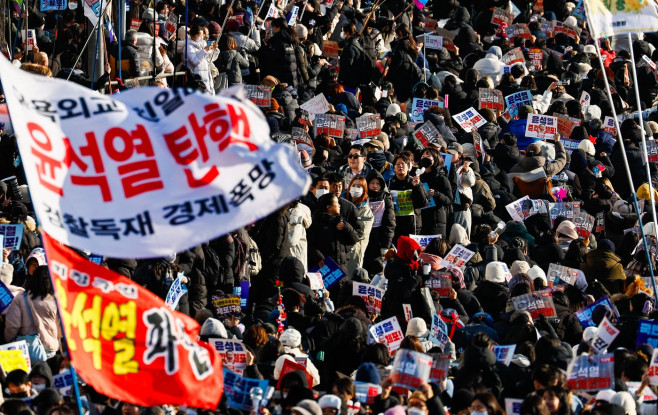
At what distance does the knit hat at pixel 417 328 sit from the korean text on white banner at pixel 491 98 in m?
7.62

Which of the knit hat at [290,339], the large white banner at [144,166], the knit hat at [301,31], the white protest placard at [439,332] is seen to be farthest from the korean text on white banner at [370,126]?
the large white banner at [144,166]

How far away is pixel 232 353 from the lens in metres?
11.4

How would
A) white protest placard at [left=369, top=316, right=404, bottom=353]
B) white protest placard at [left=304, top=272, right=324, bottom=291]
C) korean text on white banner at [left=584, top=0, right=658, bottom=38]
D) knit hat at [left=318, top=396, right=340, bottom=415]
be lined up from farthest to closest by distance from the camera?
white protest placard at [left=304, top=272, right=324, bottom=291] < korean text on white banner at [left=584, top=0, right=658, bottom=38] < white protest placard at [left=369, top=316, right=404, bottom=353] < knit hat at [left=318, top=396, right=340, bottom=415]

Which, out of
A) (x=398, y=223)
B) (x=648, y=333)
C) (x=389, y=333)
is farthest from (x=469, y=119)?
(x=648, y=333)

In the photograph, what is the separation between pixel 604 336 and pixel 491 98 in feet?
28.0

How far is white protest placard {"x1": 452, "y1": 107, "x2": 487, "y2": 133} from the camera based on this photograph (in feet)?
61.8

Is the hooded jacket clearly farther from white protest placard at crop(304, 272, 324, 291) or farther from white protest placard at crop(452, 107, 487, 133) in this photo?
white protest placard at crop(304, 272, 324, 291)

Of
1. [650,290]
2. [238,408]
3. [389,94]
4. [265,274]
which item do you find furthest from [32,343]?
[389,94]

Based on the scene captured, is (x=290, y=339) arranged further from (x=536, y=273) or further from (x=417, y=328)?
(x=536, y=273)

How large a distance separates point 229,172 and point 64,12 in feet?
46.4

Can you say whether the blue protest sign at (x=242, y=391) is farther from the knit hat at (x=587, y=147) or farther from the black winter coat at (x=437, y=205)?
the knit hat at (x=587, y=147)

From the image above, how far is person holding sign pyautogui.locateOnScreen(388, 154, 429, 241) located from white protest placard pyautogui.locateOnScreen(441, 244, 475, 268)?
2.79 feet

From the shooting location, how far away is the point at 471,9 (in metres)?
26.6

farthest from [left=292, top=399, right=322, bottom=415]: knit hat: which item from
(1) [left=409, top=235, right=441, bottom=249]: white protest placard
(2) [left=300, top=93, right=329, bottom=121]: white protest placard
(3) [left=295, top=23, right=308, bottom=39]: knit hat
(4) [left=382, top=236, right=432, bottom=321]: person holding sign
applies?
(3) [left=295, top=23, right=308, bottom=39]: knit hat
